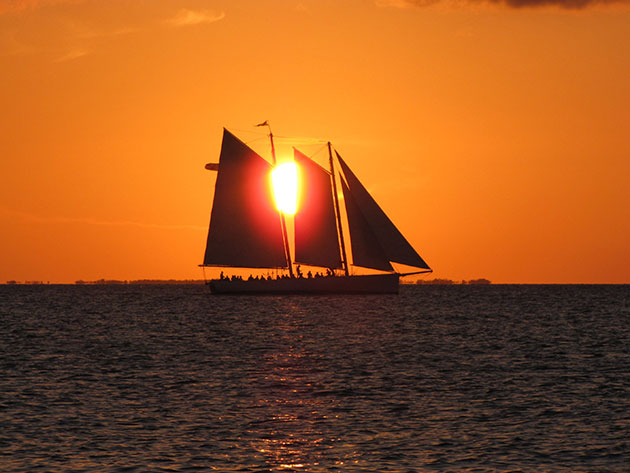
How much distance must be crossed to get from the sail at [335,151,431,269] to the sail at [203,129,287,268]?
13.1 metres

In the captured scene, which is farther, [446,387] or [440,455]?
[446,387]

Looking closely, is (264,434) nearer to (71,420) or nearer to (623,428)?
(71,420)

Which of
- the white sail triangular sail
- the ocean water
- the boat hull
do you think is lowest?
the ocean water

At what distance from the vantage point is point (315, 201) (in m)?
126

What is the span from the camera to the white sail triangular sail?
395ft

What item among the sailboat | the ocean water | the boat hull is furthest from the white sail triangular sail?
the ocean water

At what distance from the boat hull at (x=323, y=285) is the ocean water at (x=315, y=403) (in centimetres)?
6410

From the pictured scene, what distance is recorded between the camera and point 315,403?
116 feet

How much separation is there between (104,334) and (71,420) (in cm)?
4622

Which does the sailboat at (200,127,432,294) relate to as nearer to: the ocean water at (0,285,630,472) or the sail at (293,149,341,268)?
the sail at (293,149,341,268)

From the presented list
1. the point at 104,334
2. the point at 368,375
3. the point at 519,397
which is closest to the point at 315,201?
the point at 104,334

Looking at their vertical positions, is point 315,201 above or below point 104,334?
above

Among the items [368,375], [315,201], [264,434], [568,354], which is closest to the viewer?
[264,434]

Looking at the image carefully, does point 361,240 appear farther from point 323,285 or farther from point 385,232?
point 323,285
